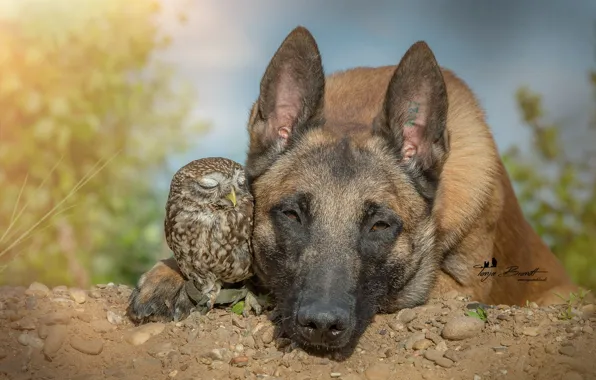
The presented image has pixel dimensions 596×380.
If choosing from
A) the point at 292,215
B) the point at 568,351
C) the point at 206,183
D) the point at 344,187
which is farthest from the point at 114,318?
the point at 568,351

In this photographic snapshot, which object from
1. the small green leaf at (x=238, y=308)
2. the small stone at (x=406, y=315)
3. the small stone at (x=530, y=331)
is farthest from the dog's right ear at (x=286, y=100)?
the small stone at (x=530, y=331)

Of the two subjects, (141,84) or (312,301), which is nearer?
(312,301)

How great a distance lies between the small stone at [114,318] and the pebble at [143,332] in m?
0.21

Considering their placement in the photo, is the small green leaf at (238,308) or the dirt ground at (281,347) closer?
the dirt ground at (281,347)

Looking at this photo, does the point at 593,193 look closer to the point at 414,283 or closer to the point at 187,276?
the point at 414,283

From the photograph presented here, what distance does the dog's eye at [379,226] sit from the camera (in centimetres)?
504

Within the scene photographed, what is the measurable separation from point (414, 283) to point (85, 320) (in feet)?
7.56

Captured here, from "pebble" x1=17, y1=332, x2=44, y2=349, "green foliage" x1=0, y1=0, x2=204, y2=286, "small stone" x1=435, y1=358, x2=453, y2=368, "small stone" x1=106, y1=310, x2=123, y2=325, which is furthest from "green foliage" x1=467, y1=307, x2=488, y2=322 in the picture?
"green foliage" x1=0, y1=0, x2=204, y2=286

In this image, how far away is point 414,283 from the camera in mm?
5590

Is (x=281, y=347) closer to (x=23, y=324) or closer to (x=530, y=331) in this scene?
(x=530, y=331)

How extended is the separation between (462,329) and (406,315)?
1.72 feet

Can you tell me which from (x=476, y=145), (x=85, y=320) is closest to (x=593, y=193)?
(x=476, y=145)

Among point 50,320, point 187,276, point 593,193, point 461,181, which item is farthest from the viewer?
point 593,193

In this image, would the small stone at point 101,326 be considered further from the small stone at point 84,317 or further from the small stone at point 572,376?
the small stone at point 572,376
